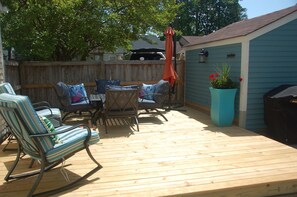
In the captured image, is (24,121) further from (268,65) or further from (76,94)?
(268,65)

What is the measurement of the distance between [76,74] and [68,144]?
17.6 ft

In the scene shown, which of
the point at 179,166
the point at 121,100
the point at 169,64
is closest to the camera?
the point at 179,166

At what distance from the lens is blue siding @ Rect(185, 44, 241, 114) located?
6227 millimetres

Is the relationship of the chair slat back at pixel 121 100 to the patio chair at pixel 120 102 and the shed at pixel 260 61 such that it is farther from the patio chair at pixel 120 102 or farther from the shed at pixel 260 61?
the shed at pixel 260 61

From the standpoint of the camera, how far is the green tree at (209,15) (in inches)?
1433

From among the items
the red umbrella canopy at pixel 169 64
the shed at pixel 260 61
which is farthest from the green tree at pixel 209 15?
the shed at pixel 260 61

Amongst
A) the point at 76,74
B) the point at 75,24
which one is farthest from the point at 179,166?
the point at 75,24

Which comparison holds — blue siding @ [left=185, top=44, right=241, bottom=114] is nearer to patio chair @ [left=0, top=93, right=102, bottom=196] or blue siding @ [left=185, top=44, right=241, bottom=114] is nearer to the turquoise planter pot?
the turquoise planter pot

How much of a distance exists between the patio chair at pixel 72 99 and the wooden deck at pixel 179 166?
94 centimetres

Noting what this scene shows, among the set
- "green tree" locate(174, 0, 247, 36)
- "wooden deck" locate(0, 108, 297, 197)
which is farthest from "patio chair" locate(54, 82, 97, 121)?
"green tree" locate(174, 0, 247, 36)

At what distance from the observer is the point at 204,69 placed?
7703mm

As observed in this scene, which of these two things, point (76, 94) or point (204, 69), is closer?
point (76, 94)


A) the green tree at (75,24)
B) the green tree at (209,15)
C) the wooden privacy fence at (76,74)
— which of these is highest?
the green tree at (209,15)

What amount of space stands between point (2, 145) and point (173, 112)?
4.34 m
